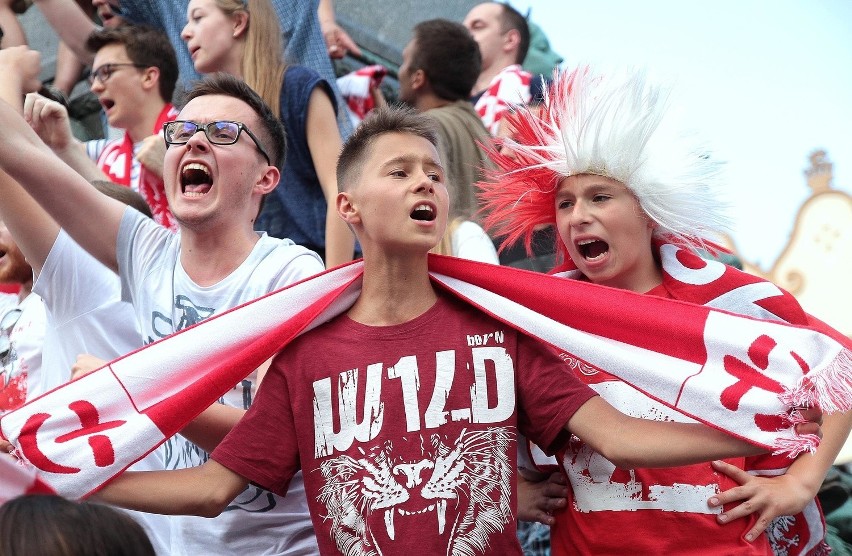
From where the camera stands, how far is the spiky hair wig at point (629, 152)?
298 centimetres

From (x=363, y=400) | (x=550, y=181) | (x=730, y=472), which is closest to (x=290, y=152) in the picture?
(x=550, y=181)

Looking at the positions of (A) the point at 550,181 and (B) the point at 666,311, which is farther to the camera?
(A) the point at 550,181

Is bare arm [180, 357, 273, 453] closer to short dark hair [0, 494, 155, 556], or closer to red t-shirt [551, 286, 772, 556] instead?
red t-shirt [551, 286, 772, 556]

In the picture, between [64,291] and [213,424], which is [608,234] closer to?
[213,424]

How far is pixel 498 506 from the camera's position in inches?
99.0

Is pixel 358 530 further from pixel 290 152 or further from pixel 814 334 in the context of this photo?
pixel 290 152

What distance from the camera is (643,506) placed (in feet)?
8.88

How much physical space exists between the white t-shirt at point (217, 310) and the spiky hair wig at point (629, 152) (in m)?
0.67

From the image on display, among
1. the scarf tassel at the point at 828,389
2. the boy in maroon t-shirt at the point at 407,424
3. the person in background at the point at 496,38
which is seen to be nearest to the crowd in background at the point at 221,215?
the boy in maroon t-shirt at the point at 407,424

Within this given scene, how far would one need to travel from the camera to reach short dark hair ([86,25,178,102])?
191 inches

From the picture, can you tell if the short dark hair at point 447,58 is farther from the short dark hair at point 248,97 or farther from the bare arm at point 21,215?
the bare arm at point 21,215

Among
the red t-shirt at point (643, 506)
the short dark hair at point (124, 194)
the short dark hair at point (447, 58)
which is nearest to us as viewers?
the red t-shirt at point (643, 506)

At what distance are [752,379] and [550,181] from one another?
860 millimetres

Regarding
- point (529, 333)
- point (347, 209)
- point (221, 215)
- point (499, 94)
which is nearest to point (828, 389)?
point (529, 333)
